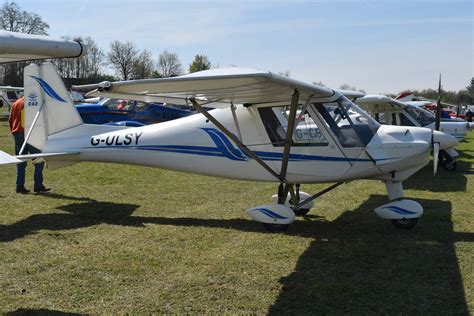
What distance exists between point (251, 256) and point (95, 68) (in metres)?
84.3

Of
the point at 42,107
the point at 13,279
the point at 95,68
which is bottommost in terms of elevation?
the point at 13,279

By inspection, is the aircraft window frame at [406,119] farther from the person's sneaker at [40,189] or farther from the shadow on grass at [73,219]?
the person's sneaker at [40,189]

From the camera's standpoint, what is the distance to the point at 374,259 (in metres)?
5.35

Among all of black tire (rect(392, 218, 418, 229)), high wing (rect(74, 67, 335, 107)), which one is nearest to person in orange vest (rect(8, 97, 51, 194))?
high wing (rect(74, 67, 335, 107))

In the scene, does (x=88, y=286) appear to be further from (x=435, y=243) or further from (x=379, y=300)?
(x=435, y=243)

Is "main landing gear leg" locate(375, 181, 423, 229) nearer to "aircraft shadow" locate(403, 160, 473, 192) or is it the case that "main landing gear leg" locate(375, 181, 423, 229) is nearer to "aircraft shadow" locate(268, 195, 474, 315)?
"aircraft shadow" locate(268, 195, 474, 315)

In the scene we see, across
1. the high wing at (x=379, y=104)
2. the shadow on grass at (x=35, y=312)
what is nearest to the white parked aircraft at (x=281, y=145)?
the shadow on grass at (x=35, y=312)

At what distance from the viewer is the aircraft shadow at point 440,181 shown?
402 inches

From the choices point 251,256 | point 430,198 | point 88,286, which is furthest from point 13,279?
point 430,198

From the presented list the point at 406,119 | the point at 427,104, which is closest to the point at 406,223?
the point at 406,119

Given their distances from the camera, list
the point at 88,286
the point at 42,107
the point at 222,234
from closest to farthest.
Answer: the point at 88,286 → the point at 222,234 → the point at 42,107

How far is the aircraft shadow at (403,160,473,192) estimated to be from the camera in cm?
1020

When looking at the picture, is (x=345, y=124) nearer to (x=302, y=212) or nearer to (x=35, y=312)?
(x=302, y=212)

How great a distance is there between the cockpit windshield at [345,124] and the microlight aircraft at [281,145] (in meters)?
0.01
